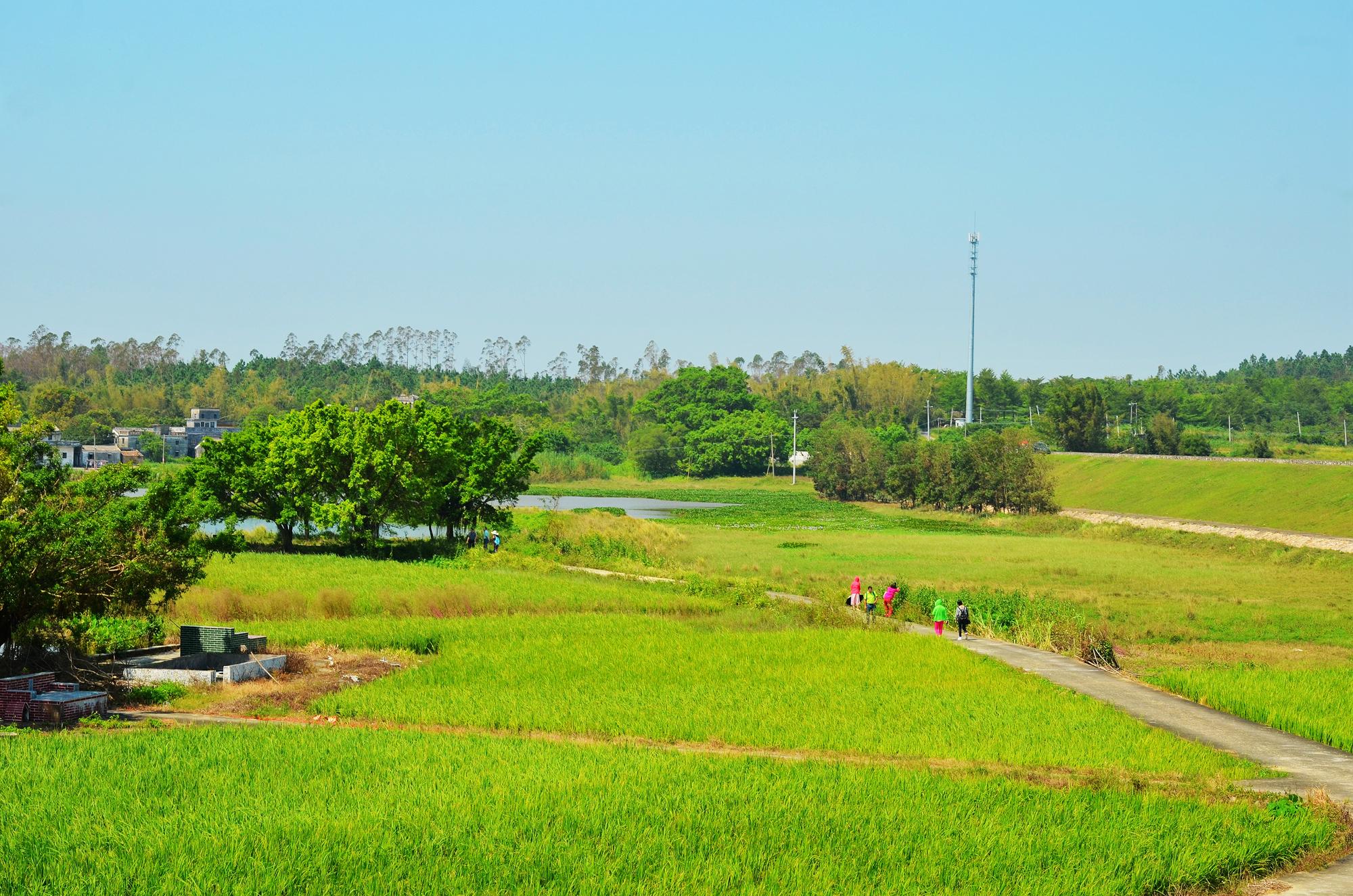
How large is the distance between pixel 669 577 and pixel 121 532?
26188 millimetres

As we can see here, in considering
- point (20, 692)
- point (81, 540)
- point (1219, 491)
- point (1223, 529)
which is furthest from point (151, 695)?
point (1219, 491)

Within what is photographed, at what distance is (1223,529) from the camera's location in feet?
255

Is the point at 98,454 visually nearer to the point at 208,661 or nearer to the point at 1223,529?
the point at 1223,529

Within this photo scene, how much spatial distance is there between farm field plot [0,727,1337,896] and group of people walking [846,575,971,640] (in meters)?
17.0

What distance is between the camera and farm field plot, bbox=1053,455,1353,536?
275ft

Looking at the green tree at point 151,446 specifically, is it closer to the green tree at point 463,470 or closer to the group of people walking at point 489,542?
the green tree at point 463,470

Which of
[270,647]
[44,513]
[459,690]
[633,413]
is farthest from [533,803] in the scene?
[633,413]

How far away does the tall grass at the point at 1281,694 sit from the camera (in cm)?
2139

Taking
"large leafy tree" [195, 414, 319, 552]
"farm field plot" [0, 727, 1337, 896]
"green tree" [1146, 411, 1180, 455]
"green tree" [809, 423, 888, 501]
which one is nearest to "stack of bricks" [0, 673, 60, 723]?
"farm field plot" [0, 727, 1337, 896]

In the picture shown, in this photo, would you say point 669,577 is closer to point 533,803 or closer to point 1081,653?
point 1081,653

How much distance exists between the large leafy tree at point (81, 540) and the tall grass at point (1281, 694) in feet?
68.6

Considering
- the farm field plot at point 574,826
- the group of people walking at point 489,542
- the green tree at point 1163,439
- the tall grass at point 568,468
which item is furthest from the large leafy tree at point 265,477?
the green tree at point 1163,439

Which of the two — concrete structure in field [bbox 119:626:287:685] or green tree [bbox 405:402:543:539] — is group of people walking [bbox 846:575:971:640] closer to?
concrete structure in field [bbox 119:626:287:685]

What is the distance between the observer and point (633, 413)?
193 meters
